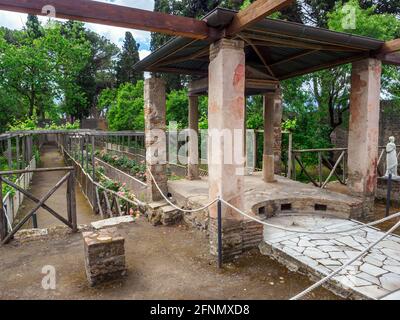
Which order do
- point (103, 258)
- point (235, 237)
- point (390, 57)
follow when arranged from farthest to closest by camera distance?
point (390, 57) < point (235, 237) < point (103, 258)

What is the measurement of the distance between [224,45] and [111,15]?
1610 millimetres

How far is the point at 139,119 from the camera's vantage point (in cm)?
2002

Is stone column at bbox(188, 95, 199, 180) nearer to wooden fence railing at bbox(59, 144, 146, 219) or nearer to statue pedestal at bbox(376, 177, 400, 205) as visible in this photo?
wooden fence railing at bbox(59, 144, 146, 219)

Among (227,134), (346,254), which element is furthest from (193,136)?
(346,254)

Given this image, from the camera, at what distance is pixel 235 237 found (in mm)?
4801

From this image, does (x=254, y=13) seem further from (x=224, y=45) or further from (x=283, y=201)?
(x=283, y=201)

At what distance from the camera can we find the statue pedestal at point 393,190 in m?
8.01

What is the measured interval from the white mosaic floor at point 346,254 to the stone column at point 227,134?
0.77m

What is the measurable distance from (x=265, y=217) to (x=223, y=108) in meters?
2.79

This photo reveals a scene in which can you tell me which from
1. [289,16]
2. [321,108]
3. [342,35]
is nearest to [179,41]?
[342,35]

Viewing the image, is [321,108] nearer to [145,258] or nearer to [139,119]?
[145,258]

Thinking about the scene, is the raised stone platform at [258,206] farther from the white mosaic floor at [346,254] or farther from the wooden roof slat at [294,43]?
the wooden roof slat at [294,43]

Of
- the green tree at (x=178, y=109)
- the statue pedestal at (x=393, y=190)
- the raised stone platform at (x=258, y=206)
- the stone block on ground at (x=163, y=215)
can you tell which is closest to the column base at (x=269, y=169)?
the raised stone platform at (x=258, y=206)

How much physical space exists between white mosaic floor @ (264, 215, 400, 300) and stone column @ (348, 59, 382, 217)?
929mm
